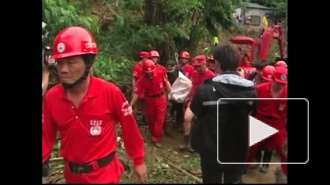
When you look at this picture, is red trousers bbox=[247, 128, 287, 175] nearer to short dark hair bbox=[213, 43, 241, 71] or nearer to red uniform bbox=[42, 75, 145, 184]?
red uniform bbox=[42, 75, 145, 184]

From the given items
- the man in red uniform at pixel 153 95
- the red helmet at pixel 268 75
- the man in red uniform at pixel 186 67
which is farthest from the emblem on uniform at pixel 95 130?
the man in red uniform at pixel 186 67

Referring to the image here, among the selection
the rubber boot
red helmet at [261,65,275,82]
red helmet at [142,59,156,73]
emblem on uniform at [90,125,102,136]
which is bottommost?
the rubber boot

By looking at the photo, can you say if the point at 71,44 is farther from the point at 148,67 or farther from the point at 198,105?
the point at 148,67

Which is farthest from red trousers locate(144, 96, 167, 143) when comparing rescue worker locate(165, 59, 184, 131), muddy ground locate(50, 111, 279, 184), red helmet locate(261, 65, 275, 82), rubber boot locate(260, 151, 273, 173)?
rubber boot locate(260, 151, 273, 173)

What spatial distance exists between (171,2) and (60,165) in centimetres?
656

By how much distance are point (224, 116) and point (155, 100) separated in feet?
19.1

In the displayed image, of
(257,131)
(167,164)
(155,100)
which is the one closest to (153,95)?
(155,100)

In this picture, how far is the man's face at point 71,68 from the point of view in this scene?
8.12ft

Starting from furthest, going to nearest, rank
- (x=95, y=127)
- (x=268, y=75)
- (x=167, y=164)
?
(x=167, y=164), (x=268, y=75), (x=95, y=127)

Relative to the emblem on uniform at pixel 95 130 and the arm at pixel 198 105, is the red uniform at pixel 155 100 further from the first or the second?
the emblem on uniform at pixel 95 130

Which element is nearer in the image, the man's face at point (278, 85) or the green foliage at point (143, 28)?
the man's face at point (278, 85)

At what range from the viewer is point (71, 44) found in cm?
248

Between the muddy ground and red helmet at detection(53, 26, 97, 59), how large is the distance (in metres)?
1.04

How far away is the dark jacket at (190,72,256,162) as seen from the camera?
1911 millimetres
